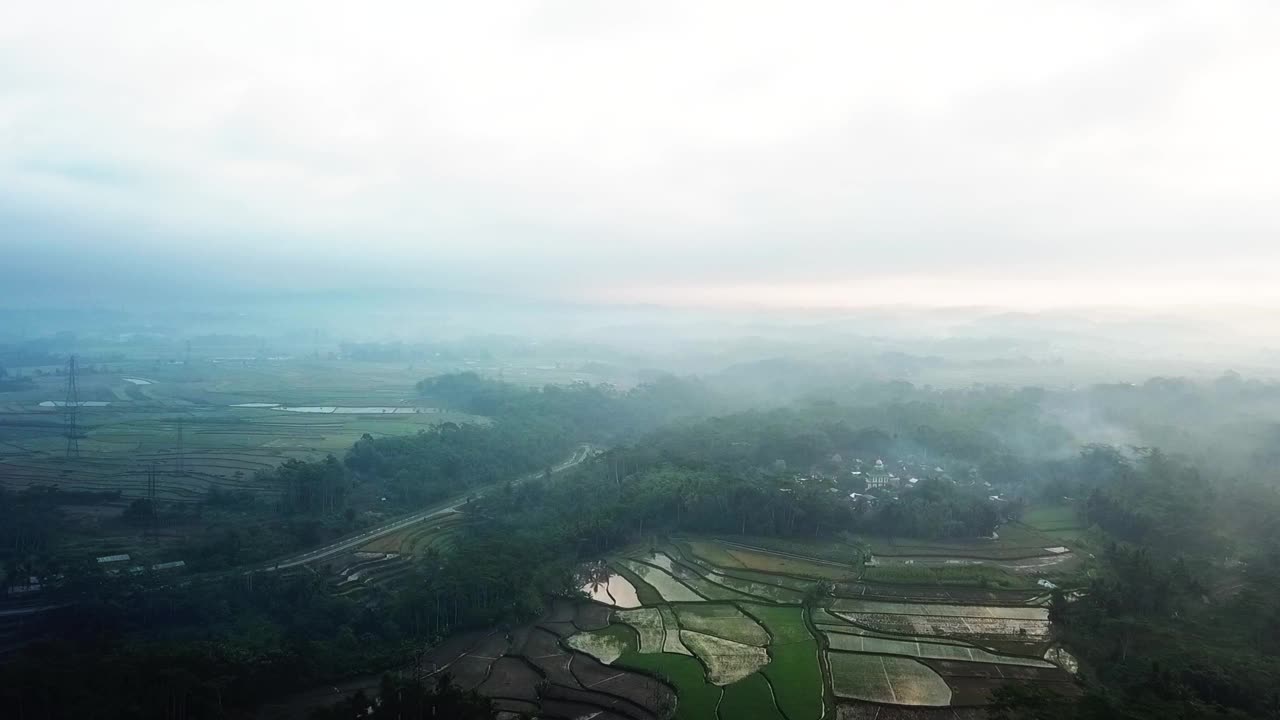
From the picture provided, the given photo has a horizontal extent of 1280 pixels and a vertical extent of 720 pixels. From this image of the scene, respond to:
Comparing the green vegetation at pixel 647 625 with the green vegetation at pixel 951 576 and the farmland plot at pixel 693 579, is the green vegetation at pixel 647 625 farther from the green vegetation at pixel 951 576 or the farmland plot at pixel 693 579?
the green vegetation at pixel 951 576

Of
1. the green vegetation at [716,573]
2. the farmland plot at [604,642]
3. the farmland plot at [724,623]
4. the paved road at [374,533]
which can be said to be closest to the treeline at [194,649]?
the green vegetation at [716,573]

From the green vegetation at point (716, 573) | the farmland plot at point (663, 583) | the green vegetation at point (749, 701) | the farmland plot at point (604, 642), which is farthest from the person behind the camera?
the farmland plot at point (663, 583)

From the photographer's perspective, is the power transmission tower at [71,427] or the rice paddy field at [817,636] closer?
the rice paddy field at [817,636]

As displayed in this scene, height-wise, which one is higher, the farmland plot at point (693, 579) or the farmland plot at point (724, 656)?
the farmland plot at point (724, 656)

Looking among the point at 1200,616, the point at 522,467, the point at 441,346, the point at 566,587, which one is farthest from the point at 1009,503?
the point at 441,346

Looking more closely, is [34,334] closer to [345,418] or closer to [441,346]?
[441,346]

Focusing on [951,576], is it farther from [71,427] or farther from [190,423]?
[71,427]

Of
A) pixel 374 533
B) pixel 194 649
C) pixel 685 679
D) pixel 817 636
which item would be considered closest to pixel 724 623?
pixel 817 636
